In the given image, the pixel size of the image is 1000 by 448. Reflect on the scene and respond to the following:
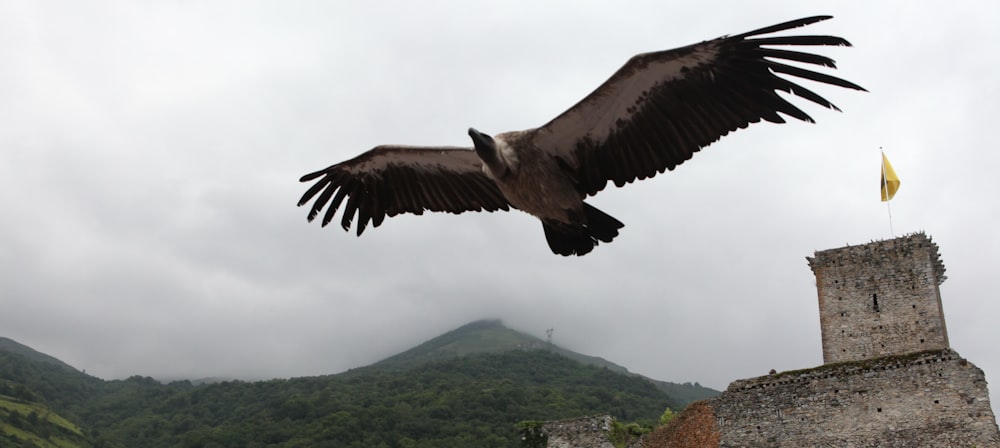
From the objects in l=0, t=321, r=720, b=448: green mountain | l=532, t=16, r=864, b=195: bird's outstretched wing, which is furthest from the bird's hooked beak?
l=0, t=321, r=720, b=448: green mountain

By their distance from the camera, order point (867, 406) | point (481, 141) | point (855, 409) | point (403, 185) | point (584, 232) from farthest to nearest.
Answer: point (855, 409), point (867, 406), point (403, 185), point (584, 232), point (481, 141)

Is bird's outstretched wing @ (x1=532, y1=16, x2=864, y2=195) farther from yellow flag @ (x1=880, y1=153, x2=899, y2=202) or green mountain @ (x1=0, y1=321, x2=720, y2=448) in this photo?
yellow flag @ (x1=880, y1=153, x2=899, y2=202)

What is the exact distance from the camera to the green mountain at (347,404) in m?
43.9

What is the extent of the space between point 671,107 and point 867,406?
17.6 m

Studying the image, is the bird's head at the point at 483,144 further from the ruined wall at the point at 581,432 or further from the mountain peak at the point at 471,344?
the mountain peak at the point at 471,344

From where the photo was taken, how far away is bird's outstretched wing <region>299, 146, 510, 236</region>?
7.96 metres

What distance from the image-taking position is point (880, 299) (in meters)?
32.1

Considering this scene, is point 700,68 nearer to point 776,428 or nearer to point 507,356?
point 776,428

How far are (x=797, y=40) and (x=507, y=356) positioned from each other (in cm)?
6950

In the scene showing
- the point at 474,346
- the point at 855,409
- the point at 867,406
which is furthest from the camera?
the point at 474,346

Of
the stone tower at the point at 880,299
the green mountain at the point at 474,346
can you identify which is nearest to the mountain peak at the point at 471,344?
the green mountain at the point at 474,346

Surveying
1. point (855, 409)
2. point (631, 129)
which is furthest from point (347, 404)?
point (631, 129)

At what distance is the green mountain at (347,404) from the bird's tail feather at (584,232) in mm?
21058

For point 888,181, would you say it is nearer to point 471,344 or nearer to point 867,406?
point 867,406
